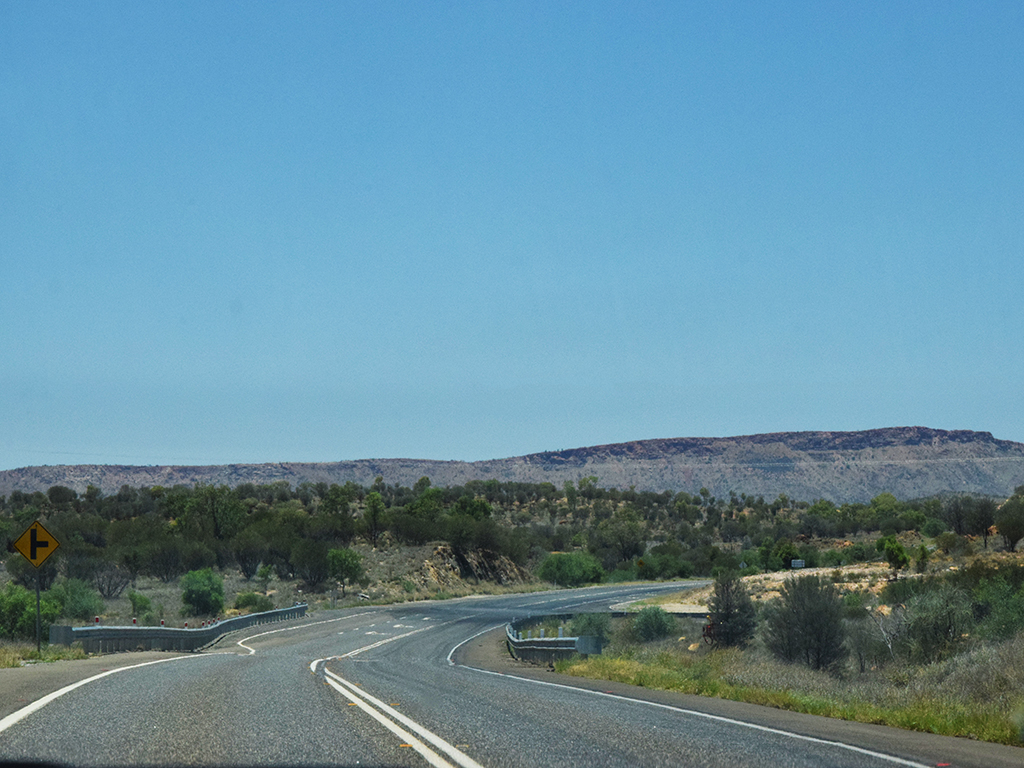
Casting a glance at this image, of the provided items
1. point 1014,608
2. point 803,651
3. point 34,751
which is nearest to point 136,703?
point 34,751

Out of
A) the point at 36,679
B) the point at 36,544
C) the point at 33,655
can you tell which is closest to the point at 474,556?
the point at 36,544

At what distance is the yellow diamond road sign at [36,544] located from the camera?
22766 mm

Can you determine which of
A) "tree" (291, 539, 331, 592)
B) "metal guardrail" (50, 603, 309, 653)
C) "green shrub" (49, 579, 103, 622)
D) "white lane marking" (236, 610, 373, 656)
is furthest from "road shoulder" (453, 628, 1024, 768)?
"tree" (291, 539, 331, 592)

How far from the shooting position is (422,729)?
9.46 metres

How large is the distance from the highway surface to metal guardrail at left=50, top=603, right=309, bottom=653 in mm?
10048

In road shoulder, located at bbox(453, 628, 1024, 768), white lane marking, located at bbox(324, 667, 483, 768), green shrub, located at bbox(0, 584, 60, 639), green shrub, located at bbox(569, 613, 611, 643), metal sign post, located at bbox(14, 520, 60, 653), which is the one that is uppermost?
metal sign post, located at bbox(14, 520, 60, 653)

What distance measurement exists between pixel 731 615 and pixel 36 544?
82.6 feet

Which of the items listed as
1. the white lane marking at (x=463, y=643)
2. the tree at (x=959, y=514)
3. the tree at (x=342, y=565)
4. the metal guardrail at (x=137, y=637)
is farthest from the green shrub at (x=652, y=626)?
the tree at (x=959, y=514)

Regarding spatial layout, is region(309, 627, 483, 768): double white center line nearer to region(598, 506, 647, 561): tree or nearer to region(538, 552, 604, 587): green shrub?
region(538, 552, 604, 587): green shrub

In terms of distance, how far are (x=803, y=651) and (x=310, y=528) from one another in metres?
60.2

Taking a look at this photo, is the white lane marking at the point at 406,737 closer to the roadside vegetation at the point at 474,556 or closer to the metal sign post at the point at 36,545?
the metal sign post at the point at 36,545

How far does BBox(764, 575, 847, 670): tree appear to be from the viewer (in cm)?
2995

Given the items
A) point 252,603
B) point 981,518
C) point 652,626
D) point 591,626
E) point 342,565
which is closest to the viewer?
point 591,626

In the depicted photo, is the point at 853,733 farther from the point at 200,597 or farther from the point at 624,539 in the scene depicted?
the point at 624,539
